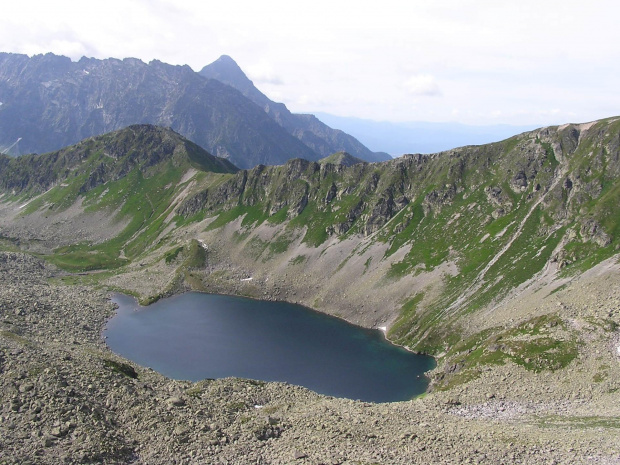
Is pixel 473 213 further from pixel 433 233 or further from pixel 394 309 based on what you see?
pixel 394 309

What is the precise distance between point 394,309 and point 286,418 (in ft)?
273

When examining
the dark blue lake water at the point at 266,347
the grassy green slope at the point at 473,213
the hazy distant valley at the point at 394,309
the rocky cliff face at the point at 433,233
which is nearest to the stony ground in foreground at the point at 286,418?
the hazy distant valley at the point at 394,309

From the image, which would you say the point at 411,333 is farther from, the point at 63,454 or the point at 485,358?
the point at 63,454

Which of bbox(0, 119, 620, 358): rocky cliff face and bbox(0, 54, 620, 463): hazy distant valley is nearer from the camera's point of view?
bbox(0, 54, 620, 463): hazy distant valley

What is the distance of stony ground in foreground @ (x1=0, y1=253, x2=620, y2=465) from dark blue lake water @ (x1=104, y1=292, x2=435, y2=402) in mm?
23347

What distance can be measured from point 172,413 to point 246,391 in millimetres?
15780

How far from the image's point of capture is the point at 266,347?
111 meters

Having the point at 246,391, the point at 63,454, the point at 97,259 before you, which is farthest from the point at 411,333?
the point at 97,259

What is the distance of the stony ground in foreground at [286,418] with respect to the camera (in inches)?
1677

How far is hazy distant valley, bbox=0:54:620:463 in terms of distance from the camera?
45.3 metres

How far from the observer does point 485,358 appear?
79625mm

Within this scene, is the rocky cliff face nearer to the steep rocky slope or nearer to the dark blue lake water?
the steep rocky slope

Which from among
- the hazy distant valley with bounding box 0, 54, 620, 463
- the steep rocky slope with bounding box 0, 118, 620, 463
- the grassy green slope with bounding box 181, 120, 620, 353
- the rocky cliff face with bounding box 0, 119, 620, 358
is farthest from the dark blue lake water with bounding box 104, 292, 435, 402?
the grassy green slope with bounding box 181, 120, 620, 353

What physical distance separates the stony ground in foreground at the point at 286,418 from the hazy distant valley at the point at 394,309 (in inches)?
9.9
